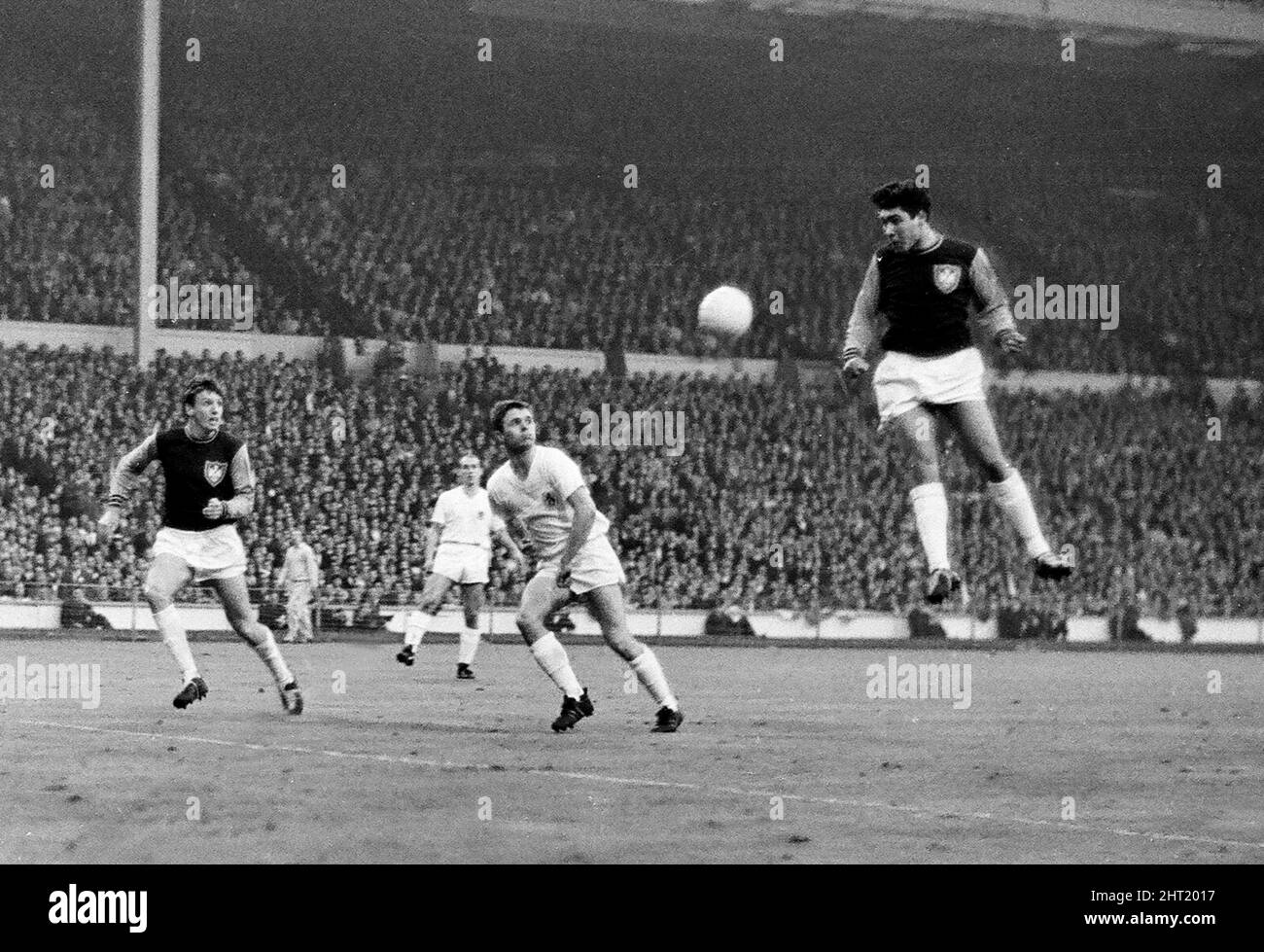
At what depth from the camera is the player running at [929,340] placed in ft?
32.9

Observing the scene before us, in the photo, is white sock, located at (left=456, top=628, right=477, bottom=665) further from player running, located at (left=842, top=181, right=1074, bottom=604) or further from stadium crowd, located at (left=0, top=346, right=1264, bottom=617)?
player running, located at (left=842, top=181, right=1074, bottom=604)

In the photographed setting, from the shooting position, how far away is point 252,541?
1042 inches

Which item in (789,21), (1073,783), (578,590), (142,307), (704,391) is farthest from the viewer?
(789,21)

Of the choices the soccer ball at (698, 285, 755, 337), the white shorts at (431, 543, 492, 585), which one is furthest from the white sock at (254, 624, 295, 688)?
the soccer ball at (698, 285, 755, 337)

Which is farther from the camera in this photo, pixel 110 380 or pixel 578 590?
pixel 110 380

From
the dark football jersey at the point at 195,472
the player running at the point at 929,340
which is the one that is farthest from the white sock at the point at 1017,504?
the dark football jersey at the point at 195,472

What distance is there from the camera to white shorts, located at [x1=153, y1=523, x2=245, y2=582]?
40.9ft

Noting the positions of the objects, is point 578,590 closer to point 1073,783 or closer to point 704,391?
point 1073,783

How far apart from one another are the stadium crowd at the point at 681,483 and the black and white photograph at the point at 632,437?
3.6 inches

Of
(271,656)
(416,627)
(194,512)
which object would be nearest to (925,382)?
(194,512)

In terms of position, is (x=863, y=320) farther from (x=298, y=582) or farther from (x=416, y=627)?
(x=298, y=582)

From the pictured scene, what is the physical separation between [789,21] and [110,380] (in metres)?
17.9

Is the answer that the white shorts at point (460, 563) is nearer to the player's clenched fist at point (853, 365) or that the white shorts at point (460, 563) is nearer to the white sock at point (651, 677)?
the white sock at point (651, 677)
